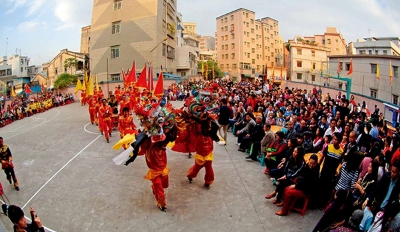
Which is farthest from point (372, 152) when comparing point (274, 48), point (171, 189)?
point (274, 48)

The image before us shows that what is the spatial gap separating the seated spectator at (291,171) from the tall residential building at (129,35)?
2829 centimetres

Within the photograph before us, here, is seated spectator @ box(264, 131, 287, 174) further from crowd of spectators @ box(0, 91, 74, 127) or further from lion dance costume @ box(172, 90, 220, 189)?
crowd of spectators @ box(0, 91, 74, 127)

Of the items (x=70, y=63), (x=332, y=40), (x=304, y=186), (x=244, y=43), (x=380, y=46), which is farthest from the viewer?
(x=244, y=43)

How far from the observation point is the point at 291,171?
20.9 feet

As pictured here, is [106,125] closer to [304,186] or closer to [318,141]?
[318,141]

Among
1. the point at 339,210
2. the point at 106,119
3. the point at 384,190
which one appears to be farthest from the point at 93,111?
the point at 384,190

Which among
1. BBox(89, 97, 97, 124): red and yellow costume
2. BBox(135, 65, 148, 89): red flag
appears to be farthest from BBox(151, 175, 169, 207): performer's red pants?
BBox(89, 97, 97, 124): red and yellow costume

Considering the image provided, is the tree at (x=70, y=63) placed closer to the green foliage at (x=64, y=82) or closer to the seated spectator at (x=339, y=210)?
the green foliage at (x=64, y=82)

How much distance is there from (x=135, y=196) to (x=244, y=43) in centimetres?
5565

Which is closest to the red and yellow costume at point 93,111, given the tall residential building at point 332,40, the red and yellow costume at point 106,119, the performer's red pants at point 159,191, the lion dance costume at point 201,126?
the red and yellow costume at point 106,119

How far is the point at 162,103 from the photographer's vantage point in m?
6.88

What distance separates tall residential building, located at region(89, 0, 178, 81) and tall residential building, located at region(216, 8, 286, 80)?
2412 centimetres

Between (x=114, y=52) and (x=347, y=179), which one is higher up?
(x=114, y=52)

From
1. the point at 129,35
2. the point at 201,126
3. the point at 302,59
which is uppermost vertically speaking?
the point at 129,35
